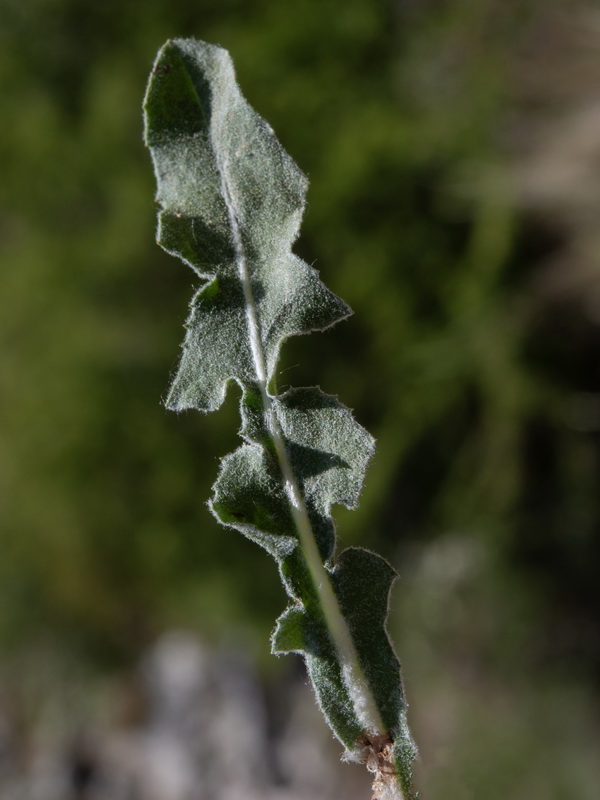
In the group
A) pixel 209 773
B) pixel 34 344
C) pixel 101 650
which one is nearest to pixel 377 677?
pixel 34 344

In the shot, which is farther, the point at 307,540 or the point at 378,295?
the point at 378,295

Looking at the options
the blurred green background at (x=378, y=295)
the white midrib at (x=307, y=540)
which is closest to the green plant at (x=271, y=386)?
the white midrib at (x=307, y=540)

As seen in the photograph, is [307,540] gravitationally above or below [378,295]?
below

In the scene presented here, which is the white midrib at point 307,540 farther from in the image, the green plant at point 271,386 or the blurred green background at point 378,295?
the blurred green background at point 378,295

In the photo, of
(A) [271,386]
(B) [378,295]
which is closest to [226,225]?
(A) [271,386]

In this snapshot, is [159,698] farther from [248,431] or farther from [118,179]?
[248,431]

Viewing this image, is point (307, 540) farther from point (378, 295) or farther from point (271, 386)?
point (378, 295)

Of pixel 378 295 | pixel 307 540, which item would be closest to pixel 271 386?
pixel 307 540
